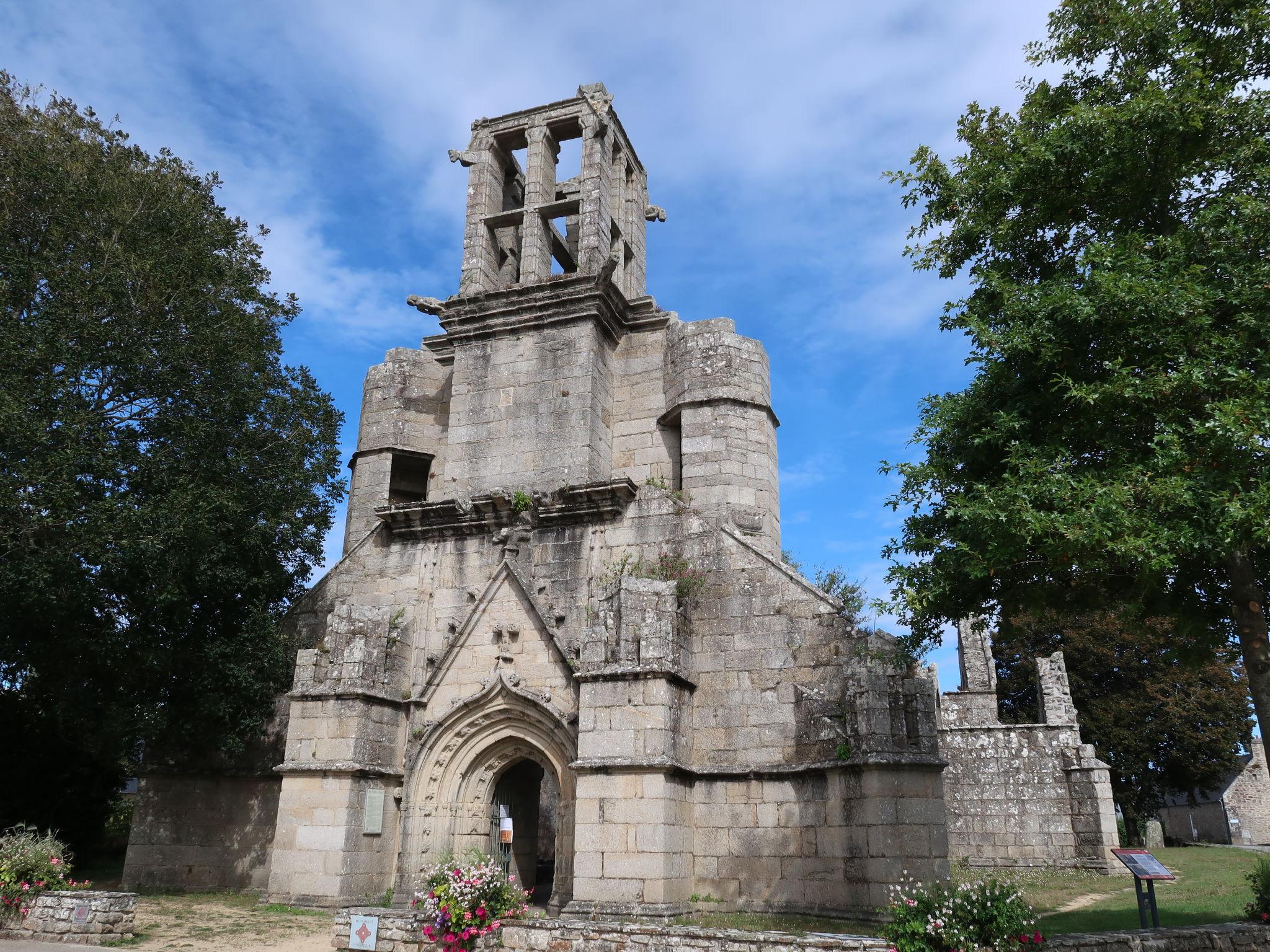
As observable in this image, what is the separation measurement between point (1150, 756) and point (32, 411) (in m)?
30.9

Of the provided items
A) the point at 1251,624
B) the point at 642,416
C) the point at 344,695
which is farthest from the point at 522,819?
the point at 1251,624

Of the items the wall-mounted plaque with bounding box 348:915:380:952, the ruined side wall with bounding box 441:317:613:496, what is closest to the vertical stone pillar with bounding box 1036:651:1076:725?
the ruined side wall with bounding box 441:317:613:496

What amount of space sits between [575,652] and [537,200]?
8237 mm

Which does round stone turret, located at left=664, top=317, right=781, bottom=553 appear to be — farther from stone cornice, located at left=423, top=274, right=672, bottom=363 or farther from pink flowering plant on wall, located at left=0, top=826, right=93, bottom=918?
pink flowering plant on wall, located at left=0, top=826, right=93, bottom=918

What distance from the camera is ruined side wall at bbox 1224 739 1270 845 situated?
31.7 metres

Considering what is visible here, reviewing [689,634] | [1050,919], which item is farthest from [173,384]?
[1050,919]

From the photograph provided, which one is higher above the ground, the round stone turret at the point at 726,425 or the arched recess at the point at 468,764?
the round stone turret at the point at 726,425

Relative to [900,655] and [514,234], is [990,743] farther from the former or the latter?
[514,234]

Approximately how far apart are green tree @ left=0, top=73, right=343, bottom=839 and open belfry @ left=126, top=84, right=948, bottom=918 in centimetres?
114

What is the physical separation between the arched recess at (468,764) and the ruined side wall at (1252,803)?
2969cm

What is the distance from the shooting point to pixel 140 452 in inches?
489

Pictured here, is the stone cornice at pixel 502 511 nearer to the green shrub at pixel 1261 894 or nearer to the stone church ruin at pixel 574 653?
the stone church ruin at pixel 574 653

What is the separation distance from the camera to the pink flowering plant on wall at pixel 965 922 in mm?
7074

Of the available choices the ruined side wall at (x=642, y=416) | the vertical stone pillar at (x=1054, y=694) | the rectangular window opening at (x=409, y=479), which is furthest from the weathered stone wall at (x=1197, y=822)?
the rectangular window opening at (x=409, y=479)
